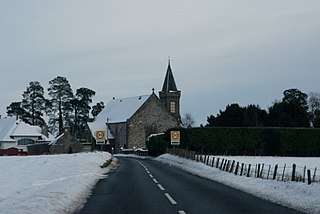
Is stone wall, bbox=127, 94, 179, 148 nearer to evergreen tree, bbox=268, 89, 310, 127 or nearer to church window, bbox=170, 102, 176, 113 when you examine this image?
church window, bbox=170, 102, 176, 113

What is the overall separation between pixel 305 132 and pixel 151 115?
47.0 m

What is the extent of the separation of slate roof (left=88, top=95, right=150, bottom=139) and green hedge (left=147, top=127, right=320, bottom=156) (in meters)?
44.6

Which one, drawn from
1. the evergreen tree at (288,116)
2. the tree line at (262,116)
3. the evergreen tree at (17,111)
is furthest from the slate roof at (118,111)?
the evergreen tree at (288,116)

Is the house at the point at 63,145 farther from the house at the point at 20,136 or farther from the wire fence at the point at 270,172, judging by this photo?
the wire fence at the point at 270,172

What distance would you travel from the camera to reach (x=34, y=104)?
12031cm

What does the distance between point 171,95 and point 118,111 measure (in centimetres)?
1388

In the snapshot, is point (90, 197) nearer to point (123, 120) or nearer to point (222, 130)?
point (222, 130)

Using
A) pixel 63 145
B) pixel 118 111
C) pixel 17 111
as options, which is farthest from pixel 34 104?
pixel 63 145

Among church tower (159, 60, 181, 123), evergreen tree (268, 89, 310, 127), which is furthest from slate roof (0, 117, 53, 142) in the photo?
evergreen tree (268, 89, 310, 127)

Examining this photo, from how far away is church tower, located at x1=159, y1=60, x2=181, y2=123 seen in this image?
4751 inches

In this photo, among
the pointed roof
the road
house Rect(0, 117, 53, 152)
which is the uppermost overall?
the pointed roof

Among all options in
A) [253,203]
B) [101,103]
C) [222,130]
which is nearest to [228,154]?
[222,130]

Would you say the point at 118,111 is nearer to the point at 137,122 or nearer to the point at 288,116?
the point at 137,122

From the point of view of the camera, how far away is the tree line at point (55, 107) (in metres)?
120
